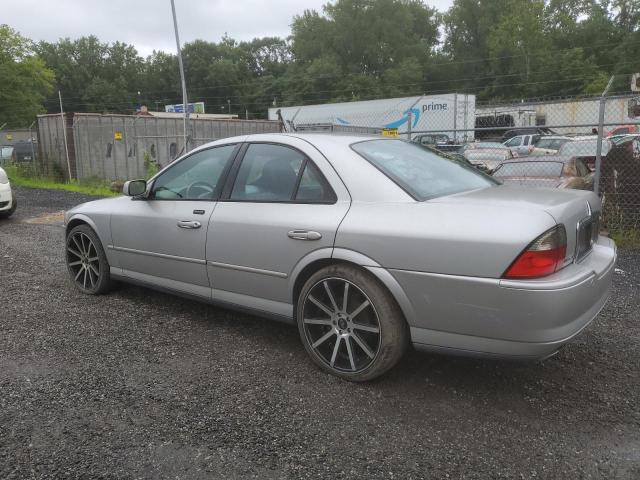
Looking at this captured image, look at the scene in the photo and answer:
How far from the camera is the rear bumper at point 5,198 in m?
10.0

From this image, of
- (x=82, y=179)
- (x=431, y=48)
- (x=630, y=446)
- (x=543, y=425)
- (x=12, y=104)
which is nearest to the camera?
(x=630, y=446)

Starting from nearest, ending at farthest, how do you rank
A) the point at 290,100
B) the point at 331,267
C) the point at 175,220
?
the point at 331,267, the point at 175,220, the point at 290,100

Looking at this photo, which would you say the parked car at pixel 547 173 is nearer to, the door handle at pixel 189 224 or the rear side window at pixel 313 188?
the rear side window at pixel 313 188

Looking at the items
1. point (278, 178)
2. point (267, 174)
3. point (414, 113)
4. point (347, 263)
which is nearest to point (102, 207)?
point (267, 174)

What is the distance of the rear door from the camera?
334 cm

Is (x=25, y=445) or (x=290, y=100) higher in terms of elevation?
(x=290, y=100)

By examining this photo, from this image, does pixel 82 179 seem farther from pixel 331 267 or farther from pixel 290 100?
pixel 290 100

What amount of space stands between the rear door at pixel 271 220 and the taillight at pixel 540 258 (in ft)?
3.48

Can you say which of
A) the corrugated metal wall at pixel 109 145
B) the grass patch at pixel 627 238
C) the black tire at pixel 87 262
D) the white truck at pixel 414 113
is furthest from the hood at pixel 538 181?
the white truck at pixel 414 113

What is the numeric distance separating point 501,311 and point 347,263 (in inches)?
36.3

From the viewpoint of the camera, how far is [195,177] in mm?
4266

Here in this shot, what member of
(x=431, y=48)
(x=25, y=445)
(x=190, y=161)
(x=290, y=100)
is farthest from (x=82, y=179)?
(x=431, y=48)

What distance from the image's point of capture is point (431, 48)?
86.8 meters

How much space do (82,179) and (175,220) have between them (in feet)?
45.9
